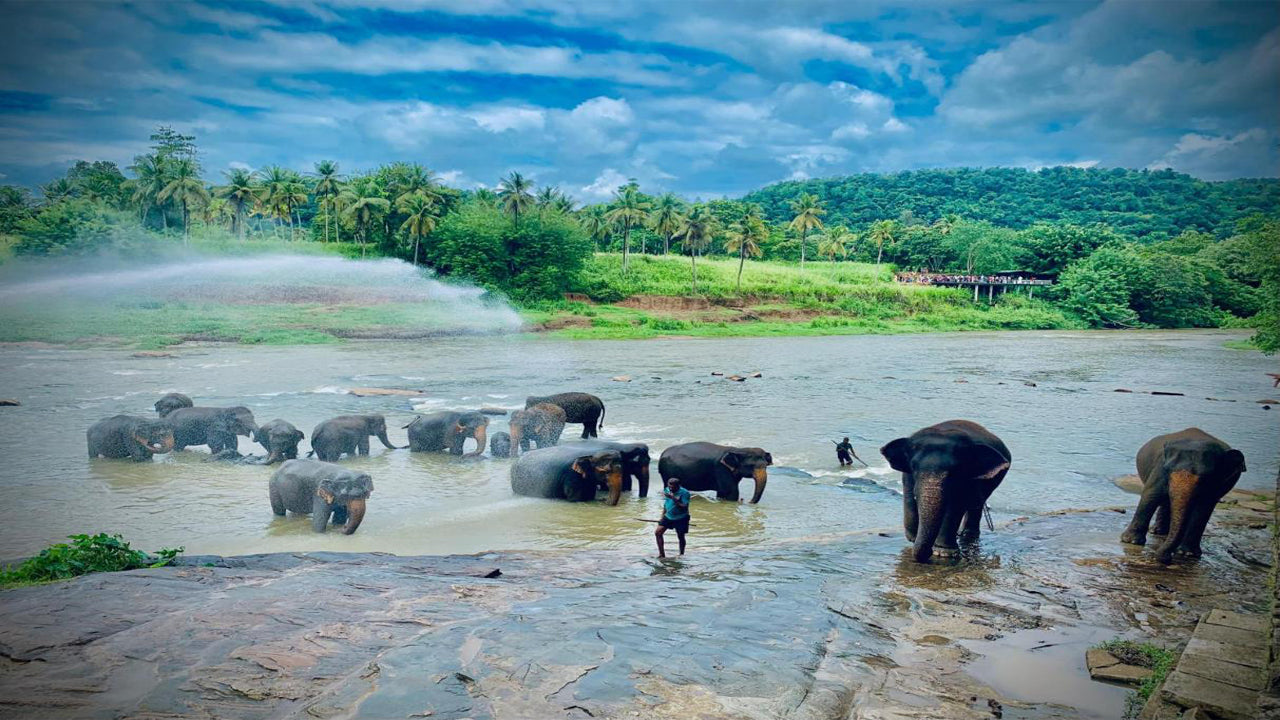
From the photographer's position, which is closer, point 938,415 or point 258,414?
point 258,414

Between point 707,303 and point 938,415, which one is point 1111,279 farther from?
point 938,415

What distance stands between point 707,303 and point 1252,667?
69579 mm

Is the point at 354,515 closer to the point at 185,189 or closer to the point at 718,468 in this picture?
the point at 718,468

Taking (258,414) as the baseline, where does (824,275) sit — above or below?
above

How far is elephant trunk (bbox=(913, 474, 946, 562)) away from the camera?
10125 mm

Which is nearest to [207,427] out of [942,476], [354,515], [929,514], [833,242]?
[354,515]

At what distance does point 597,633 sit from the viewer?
699 cm

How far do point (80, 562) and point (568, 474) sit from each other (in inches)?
289

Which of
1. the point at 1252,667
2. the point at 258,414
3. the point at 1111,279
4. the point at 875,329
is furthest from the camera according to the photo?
the point at 1111,279

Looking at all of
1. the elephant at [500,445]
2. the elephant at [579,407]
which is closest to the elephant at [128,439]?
the elephant at [500,445]

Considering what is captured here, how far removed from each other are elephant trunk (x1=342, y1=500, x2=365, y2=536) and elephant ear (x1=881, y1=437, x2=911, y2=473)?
7953mm

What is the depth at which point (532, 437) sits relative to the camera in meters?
19.0

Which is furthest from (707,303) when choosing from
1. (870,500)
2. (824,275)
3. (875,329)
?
(870,500)

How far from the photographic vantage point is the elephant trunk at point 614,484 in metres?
14.0
